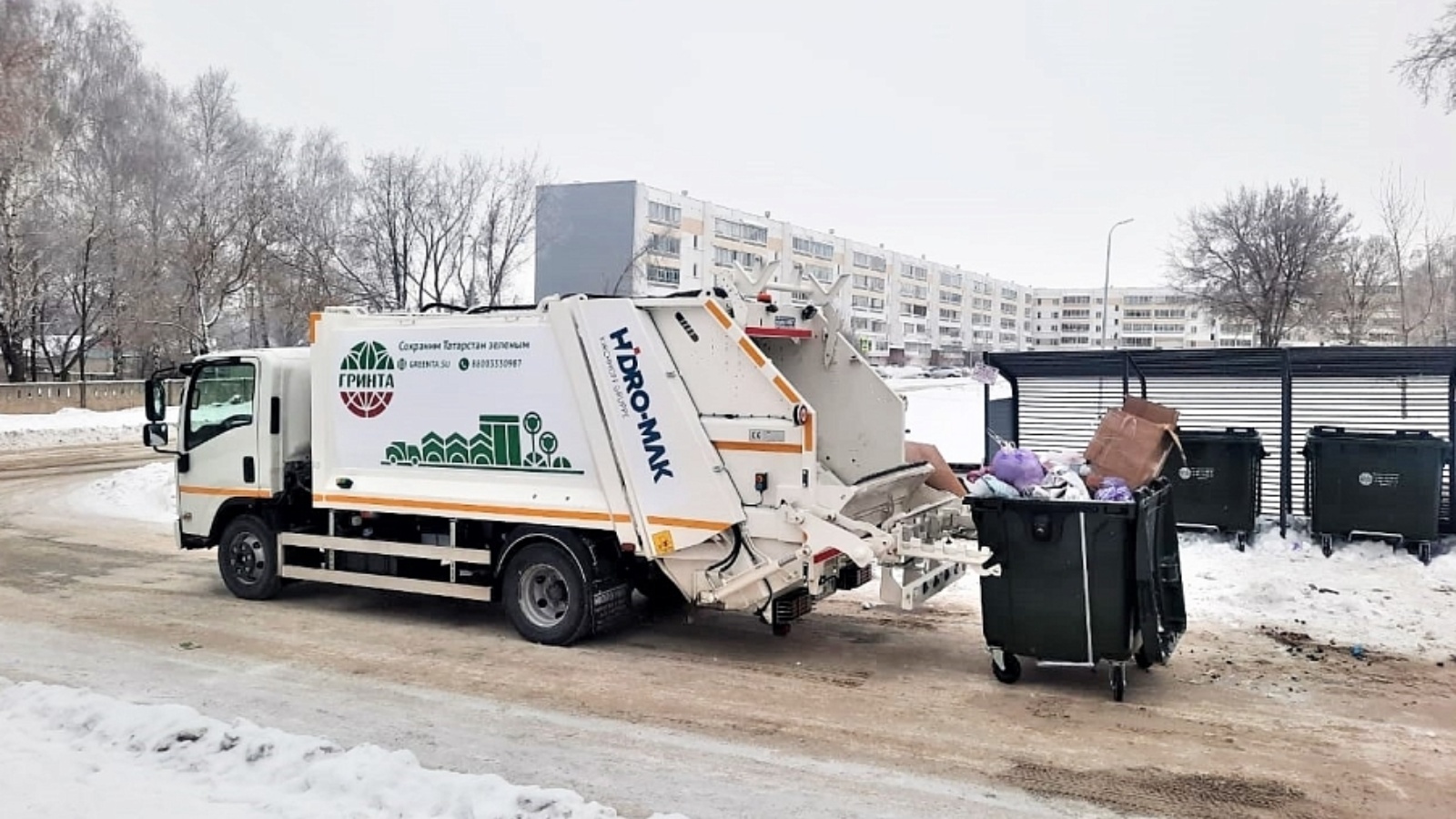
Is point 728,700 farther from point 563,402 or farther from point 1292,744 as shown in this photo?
point 1292,744

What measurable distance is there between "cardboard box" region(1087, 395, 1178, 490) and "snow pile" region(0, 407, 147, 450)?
2786 cm

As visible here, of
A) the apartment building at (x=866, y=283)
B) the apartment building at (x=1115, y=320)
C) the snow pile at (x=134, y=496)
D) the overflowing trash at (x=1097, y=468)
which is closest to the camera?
the overflowing trash at (x=1097, y=468)

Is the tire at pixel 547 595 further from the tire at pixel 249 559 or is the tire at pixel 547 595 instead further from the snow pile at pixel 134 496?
the snow pile at pixel 134 496

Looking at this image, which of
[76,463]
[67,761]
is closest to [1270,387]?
[67,761]

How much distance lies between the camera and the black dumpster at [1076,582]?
6.41m

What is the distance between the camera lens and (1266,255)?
39344 millimetres

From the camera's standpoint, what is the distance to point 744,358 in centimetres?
705

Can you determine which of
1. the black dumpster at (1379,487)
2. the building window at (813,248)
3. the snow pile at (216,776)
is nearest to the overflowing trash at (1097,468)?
the snow pile at (216,776)

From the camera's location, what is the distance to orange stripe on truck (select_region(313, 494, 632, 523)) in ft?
25.0

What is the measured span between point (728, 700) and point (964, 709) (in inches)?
56.3

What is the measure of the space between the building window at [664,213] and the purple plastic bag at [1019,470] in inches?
2549

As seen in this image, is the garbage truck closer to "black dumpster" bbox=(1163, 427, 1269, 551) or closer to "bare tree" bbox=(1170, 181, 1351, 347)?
"black dumpster" bbox=(1163, 427, 1269, 551)

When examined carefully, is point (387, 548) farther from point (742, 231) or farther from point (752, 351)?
point (742, 231)

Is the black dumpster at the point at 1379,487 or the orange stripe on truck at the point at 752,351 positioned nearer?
the orange stripe on truck at the point at 752,351
